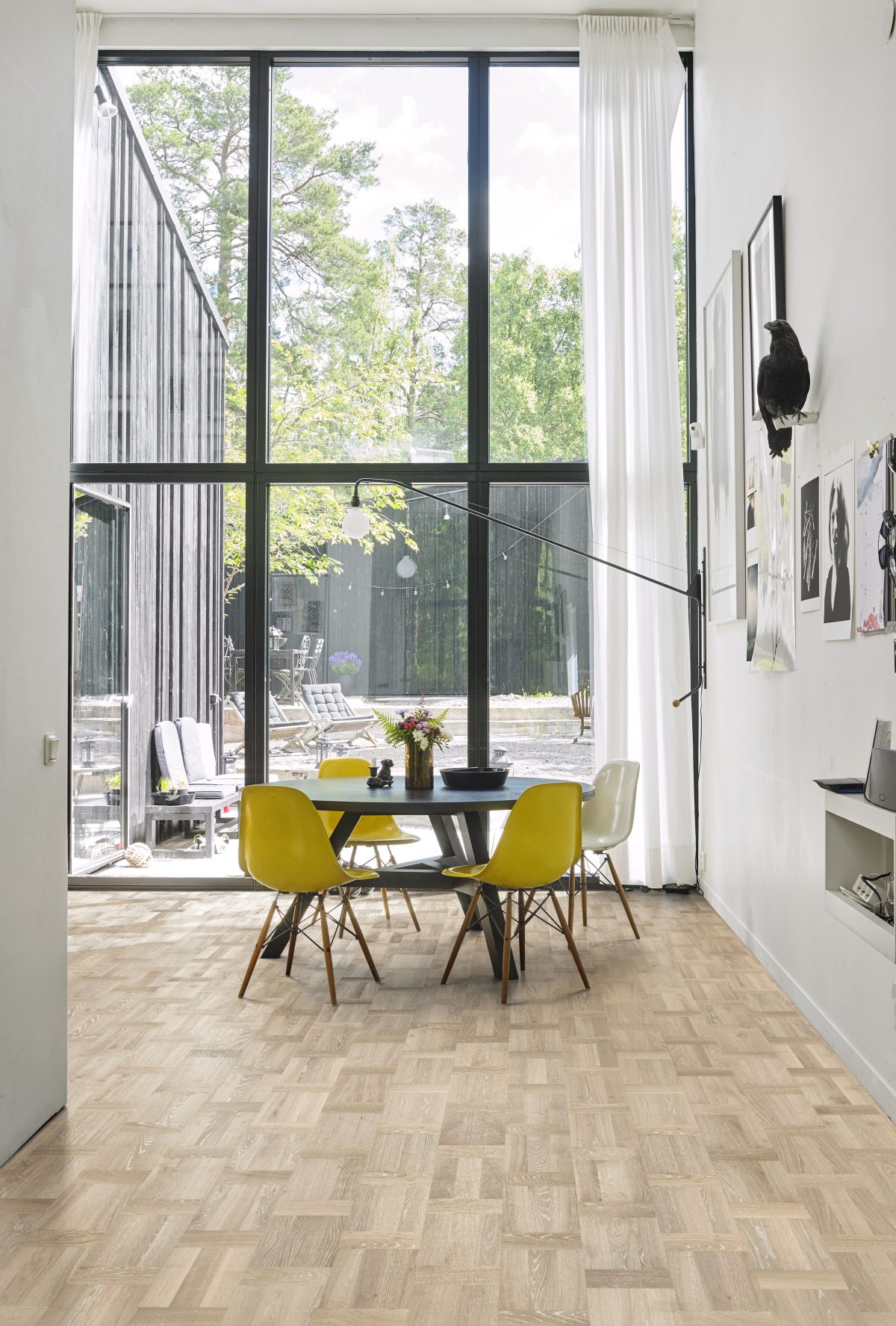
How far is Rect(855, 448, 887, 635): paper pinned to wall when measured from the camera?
3203 mm

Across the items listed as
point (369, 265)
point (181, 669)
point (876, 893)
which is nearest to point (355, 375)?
point (369, 265)

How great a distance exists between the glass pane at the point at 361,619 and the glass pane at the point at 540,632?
23cm

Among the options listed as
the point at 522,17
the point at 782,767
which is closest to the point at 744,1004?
the point at 782,767

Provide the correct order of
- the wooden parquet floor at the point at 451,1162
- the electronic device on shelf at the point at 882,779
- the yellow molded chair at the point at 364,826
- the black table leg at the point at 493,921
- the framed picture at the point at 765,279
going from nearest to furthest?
the wooden parquet floor at the point at 451,1162 → the electronic device on shelf at the point at 882,779 → the framed picture at the point at 765,279 → the black table leg at the point at 493,921 → the yellow molded chair at the point at 364,826

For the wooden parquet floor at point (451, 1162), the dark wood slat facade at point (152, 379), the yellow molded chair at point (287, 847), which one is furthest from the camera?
the dark wood slat facade at point (152, 379)

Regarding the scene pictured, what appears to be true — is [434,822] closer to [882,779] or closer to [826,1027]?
[826,1027]

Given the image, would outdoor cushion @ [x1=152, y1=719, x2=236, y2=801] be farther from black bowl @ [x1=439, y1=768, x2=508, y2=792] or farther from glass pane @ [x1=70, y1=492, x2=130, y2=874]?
black bowl @ [x1=439, y1=768, x2=508, y2=792]

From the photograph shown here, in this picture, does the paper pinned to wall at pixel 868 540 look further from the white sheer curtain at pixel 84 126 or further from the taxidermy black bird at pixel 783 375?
the white sheer curtain at pixel 84 126

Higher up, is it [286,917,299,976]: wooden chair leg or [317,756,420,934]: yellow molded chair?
[317,756,420,934]: yellow molded chair

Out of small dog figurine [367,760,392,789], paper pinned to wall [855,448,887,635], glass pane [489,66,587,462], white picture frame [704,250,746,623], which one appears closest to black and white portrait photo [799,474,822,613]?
paper pinned to wall [855,448,887,635]

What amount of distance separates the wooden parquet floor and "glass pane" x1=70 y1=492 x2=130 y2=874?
88.5 inches

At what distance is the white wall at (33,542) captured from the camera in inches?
112

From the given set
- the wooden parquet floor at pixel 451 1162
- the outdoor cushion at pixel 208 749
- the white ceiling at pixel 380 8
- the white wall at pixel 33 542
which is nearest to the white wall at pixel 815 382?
the wooden parquet floor at pixel 451 1162

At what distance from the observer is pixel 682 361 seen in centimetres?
667
